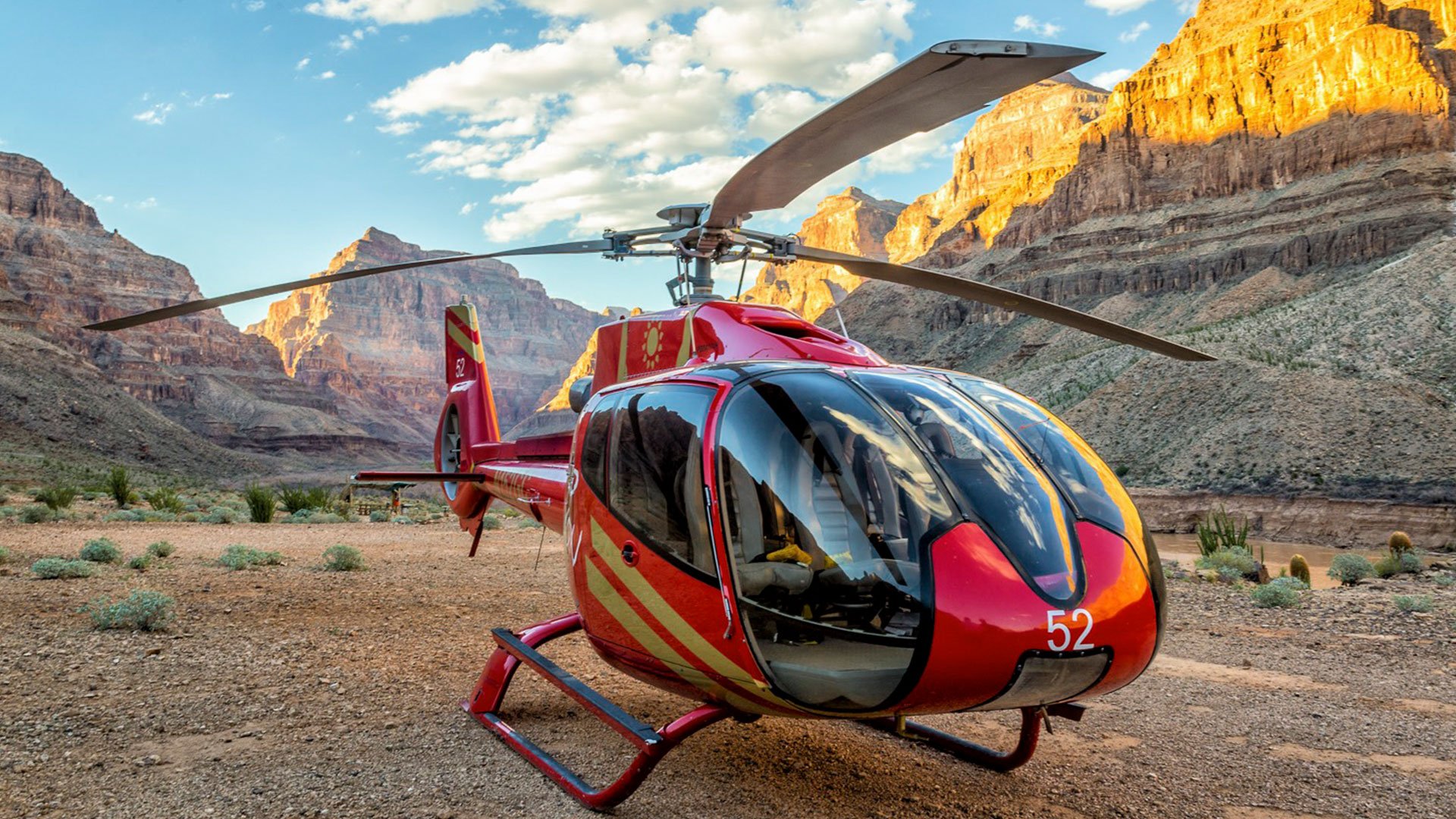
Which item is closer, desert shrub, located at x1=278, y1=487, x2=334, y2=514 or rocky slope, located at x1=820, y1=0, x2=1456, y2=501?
desert shrub, located at x1=278, y1=487, x2=334, y2=514

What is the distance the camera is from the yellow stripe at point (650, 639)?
393cm

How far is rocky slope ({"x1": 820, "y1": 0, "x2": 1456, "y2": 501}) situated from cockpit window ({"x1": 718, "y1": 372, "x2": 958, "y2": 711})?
33258 mm

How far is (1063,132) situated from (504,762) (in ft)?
549

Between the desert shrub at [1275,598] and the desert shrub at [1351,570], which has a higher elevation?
the desert shrub at [1275,598]

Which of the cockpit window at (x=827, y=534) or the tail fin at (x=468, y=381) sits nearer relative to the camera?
the cockpit window at (x=827, y=534)

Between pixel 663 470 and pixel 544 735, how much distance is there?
2.17 m

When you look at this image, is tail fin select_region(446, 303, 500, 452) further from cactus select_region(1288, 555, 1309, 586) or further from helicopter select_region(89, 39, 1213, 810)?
cactus select_region(1288, 555, 1309, 586)

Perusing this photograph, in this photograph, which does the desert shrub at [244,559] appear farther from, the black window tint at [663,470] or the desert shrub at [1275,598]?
the desert shrub at [1275,598]

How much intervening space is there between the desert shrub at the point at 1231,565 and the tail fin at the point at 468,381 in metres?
10.9

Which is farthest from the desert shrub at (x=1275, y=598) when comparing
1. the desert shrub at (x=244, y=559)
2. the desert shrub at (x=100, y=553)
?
the desert shrub at (x=100, y=553)

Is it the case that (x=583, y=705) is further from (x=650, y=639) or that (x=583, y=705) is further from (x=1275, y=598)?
(x=1275, y=598)

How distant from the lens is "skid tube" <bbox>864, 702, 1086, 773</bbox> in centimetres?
435

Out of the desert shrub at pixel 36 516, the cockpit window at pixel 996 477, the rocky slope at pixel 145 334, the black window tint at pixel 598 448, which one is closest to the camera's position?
the cockpit window at pixel 996 477

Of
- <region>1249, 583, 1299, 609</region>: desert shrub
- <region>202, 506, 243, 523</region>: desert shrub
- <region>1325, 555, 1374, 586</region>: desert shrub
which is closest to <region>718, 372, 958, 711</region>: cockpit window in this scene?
<region>1249, 583, 1299, 609</region>: desert shrub
